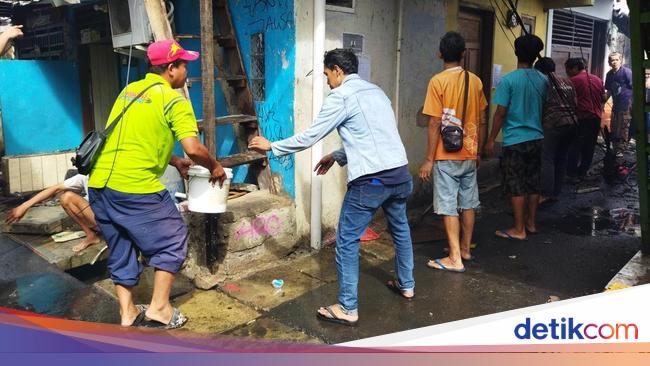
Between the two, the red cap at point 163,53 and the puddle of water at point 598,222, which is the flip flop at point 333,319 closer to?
the red cap at point 163,53

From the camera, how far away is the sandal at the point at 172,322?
A: 359 centimetres

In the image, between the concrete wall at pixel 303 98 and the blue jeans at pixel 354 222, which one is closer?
the blue jeans at pixel 354 222

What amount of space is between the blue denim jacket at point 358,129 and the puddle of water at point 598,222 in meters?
3.35

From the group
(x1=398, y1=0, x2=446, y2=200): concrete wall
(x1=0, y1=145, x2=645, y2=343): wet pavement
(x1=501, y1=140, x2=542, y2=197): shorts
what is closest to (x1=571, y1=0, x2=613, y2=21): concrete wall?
(x1=398, y1=0, x2=446, y2=200): concrete wall

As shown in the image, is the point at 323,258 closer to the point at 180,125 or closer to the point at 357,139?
the point at 357,139

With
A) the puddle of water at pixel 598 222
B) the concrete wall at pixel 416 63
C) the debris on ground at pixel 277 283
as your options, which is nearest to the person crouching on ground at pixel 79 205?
the debris on ground at pixel 277 283

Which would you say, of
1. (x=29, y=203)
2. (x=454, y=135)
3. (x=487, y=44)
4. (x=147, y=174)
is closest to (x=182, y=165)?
(x=147, y=174)

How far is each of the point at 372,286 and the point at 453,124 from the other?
4.96 feet

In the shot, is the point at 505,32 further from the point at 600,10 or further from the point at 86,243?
the point at 86,243

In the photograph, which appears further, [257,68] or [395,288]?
[257,68]

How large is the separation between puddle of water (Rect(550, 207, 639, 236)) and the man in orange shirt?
6.70 ft

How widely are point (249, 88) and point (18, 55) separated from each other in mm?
6460

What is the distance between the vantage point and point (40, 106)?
7762 mm

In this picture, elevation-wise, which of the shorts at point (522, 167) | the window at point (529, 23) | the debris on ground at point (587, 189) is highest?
the window at point (529, 23)
